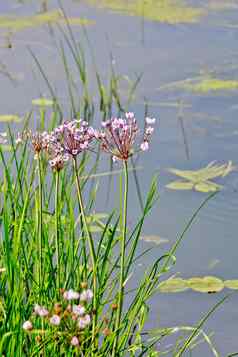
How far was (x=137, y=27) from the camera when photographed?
4.05 meters

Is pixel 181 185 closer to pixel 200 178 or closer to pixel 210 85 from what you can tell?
pixel 200 178

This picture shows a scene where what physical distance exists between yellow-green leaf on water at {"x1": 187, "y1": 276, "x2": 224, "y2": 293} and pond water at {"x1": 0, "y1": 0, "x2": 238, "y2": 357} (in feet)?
0.07

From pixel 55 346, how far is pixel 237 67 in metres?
2.33

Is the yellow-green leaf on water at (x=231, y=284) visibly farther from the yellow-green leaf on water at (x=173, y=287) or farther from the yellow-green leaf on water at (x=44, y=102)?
the yellow-green leaf on water at (x=44, y=102)

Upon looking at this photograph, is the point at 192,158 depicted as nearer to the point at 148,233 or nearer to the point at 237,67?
the point at 148,233

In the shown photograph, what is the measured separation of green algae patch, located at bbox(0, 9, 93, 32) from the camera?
4.06 m

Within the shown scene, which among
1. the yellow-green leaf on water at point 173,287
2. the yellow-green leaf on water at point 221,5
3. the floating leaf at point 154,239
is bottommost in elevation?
the yellow-green leaf on water at point 173,287

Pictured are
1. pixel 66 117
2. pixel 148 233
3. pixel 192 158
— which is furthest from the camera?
pixel 66 117

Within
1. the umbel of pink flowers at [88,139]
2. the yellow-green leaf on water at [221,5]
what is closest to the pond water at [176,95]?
the yellow-green leaf on water at [221,5]

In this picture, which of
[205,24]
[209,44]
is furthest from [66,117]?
[205,24]

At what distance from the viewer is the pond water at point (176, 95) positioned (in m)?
2.16

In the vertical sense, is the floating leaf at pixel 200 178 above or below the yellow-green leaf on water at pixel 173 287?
above

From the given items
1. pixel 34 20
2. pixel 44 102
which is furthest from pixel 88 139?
pixel 34 20

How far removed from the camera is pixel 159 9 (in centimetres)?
437
